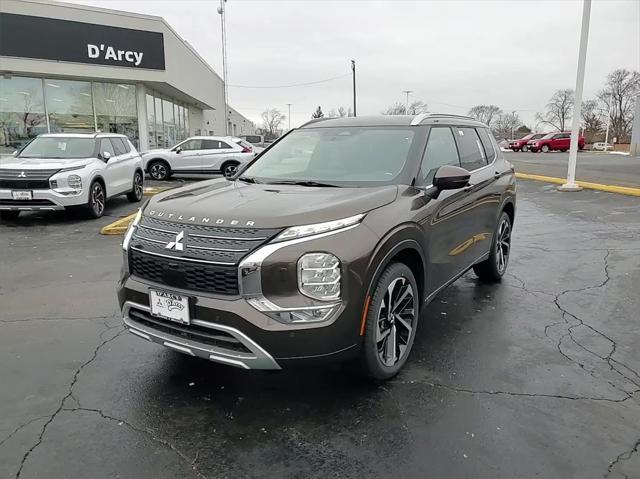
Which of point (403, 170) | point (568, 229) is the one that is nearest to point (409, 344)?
point (403, 170)

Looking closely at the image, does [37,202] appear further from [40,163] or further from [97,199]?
[97,199]

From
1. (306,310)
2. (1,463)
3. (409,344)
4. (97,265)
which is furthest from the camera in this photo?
(97,265)

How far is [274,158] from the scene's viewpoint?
180 inches

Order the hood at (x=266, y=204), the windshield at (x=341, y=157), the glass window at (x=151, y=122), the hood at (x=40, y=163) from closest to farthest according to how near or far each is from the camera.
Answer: the hood at (x=266, y=204) → the windshield at (x=341, y=157) → the hood at (x=40, y=163) → the glass window at (x=151, y=122)

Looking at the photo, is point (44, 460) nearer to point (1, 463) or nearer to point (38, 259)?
point (1, 463)

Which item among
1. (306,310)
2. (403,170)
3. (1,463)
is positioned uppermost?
(403,170)

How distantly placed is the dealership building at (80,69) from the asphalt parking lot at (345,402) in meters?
15.7

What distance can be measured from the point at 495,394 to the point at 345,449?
1158 mm

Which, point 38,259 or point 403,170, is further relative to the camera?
point 38,259

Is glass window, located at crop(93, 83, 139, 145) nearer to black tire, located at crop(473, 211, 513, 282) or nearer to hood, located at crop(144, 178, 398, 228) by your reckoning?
black tire, located at crop(473, 211, 513, 282)

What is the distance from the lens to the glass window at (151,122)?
22141mm

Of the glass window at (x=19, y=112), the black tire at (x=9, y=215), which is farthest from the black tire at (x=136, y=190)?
the glass window at (x=19, y=112)

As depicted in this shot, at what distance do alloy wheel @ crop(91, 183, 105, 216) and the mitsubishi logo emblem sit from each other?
7.55m

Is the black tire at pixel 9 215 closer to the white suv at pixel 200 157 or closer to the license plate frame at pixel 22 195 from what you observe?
the license plate frame at pixel 22 195
